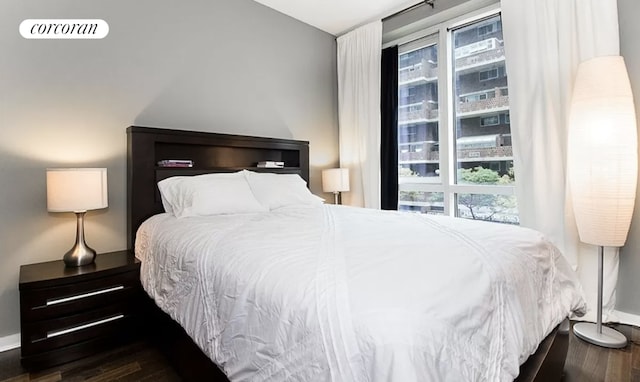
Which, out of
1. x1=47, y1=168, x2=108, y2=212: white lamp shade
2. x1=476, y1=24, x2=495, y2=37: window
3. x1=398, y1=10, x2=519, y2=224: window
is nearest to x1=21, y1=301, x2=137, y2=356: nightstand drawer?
x1=47, y1=168, x2=108, y2=212: white lamp shade

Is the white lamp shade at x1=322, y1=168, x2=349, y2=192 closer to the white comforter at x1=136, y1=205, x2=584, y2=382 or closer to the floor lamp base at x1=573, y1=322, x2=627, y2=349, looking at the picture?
the white comforter at x1=136, y1=205, x2=584, y2=382

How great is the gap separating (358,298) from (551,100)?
2477 mm

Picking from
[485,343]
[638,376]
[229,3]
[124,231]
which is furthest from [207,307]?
[229,3]

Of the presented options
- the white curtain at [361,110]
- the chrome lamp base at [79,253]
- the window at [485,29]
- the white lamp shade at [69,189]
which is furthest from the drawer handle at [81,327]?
the window at [485,29]

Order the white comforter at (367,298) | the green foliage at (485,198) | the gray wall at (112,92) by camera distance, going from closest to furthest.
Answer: the white comforter at (367,298), the gray wall at (112,92), the green foliage at (485,198)

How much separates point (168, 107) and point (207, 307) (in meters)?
1.98

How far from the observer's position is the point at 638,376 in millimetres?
1641

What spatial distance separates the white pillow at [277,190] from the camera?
8.59ft

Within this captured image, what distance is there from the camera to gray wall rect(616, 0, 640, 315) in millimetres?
2199

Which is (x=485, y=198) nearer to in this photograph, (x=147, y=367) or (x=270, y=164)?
(x=270, y=164)

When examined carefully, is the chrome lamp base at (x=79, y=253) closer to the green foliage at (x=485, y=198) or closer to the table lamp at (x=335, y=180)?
the table lamp at (x=335, y=180)

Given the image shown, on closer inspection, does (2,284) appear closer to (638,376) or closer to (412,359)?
(412,359)

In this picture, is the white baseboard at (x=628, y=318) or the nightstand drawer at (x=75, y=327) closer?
the nightstand drawer at (x=75, y=327)

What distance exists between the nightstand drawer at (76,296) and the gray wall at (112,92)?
1.63ft
